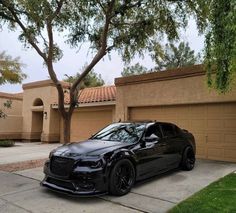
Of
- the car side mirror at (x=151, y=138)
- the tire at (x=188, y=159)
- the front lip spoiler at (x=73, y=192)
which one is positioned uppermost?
the car side mirror at (x=151, y=138)

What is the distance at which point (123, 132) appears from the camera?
8758 mm

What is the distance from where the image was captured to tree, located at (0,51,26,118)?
74.2ft

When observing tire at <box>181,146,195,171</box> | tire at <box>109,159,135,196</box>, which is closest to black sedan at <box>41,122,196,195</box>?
tire at <box>109,159,135,196</box>

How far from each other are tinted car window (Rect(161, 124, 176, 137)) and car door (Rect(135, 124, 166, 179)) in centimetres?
27

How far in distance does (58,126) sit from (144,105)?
375 inches

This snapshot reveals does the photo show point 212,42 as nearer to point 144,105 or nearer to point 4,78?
point 144,105

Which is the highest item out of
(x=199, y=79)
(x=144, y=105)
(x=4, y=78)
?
(x=4, y=78)

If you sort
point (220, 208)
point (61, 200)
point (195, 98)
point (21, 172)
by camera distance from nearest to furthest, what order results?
point (220, 208)
point (61, 200)
point (21, 172)
point (195, 98)

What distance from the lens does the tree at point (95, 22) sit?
11.8 m

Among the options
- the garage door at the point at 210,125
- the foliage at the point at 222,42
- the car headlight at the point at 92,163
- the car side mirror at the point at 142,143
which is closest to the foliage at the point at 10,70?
the garage door at the point at 210,125

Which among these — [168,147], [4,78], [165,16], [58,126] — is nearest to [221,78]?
[168,147]

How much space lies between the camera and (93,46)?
13.7m

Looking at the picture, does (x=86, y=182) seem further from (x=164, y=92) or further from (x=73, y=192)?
(x=164, y=92)

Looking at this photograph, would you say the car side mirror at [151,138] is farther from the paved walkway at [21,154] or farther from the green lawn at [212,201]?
the paved walkway at [21,154]
